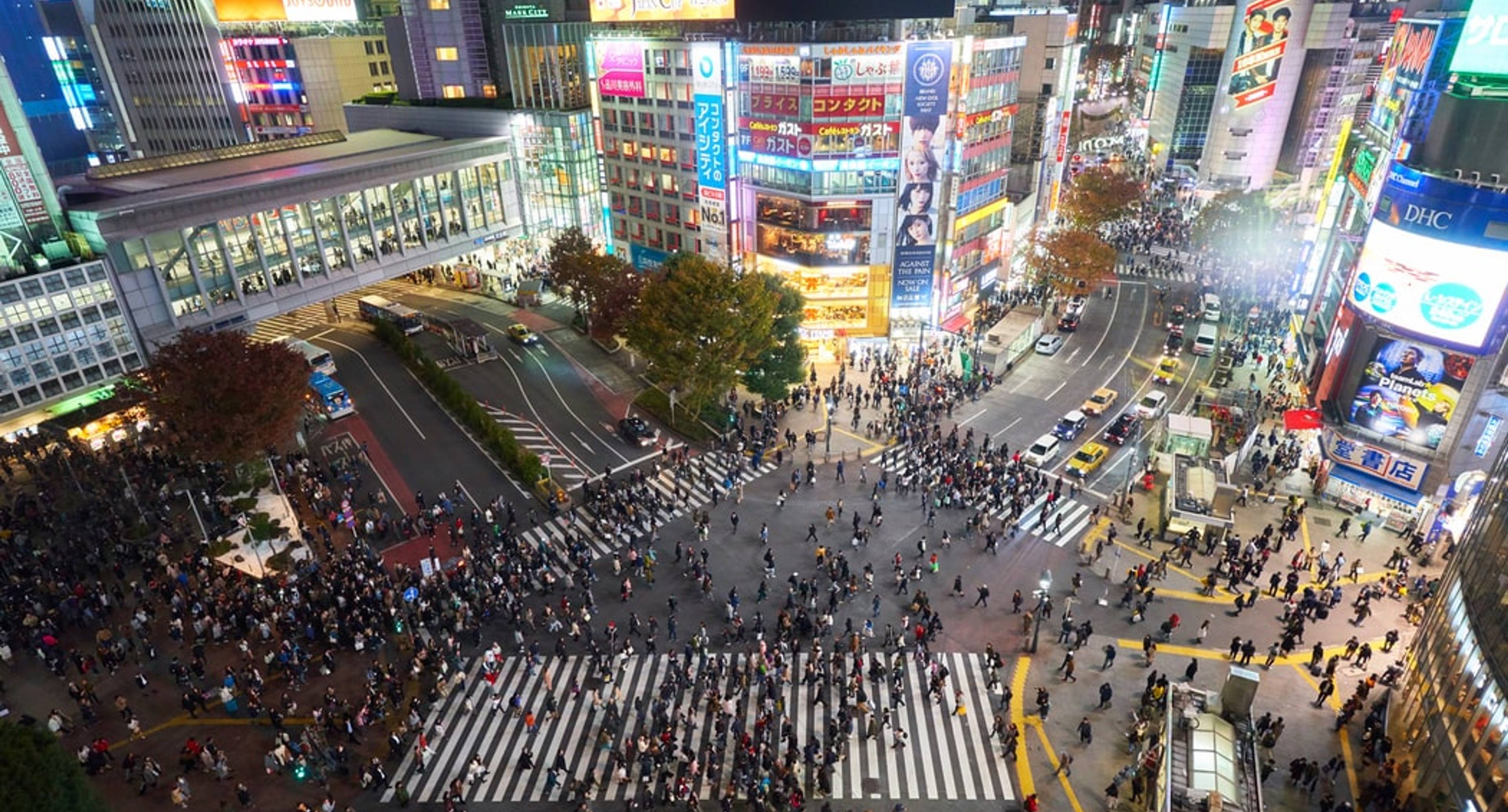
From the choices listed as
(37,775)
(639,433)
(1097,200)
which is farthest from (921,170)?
(37,775)

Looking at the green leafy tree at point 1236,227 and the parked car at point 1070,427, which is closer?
the parked car at point 1070,427

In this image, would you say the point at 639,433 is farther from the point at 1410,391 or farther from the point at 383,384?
the point at 1410,391


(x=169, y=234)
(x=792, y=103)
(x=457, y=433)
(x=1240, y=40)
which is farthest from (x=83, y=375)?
(x=1240, y=40)

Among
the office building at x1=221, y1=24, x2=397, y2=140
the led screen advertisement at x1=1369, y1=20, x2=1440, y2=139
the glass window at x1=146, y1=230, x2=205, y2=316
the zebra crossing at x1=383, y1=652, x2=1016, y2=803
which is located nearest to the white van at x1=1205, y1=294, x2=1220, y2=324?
the led screen advertisement at x1=1369, y1=20, x2=1440, y2=139

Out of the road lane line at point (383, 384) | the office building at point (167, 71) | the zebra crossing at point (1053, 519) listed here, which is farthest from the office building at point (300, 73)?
the zebra crossing at point (1053, 519)

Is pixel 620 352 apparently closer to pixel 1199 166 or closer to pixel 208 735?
pixel 208 735

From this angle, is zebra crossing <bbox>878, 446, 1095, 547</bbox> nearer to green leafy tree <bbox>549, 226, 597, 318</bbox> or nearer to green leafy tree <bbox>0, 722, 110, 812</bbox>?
green leafy tree <bbox>0, 722, 110, 812</bbox>

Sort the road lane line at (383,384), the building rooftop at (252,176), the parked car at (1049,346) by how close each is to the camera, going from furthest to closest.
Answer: the parked car at (1049,346) < the road lane line at (383,384) < the building rooftop at (252,176)

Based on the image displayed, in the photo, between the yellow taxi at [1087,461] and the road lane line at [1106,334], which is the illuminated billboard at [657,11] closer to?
the road lane line at [1106,334]
